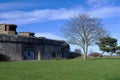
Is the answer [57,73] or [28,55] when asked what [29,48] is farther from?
[57,73]

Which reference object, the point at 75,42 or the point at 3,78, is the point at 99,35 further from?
the point at 3,78

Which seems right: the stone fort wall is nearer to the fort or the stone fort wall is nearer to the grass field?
the fort

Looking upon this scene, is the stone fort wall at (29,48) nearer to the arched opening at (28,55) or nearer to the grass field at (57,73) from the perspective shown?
the arched opening at (28,55)

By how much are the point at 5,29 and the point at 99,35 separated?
17.7m

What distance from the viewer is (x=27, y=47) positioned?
48969 millimetres

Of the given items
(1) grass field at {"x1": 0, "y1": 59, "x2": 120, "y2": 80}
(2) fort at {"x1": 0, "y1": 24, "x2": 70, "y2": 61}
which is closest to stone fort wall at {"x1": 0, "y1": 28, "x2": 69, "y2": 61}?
(2) fort at {"x1": 0, "y1": 24, "x2": 70, "y2": 61}

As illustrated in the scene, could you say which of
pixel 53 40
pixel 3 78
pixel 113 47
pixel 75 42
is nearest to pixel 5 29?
pixel 53 40

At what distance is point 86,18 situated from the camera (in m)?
51.4

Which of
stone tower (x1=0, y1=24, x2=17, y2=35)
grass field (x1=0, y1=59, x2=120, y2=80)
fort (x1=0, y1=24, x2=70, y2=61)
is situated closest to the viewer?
grass field (x1=0, y1=59, x2=120, y2=80)

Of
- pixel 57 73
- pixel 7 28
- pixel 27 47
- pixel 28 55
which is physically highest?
pixel 7 28

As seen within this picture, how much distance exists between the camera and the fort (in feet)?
151

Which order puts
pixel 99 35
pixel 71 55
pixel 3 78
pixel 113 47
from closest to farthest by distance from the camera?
pixel 3 78
pixel 99 35
pixel 71 55
pixel 113 47

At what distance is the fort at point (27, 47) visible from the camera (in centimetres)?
4595

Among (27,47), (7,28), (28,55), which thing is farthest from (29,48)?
(7,28)
